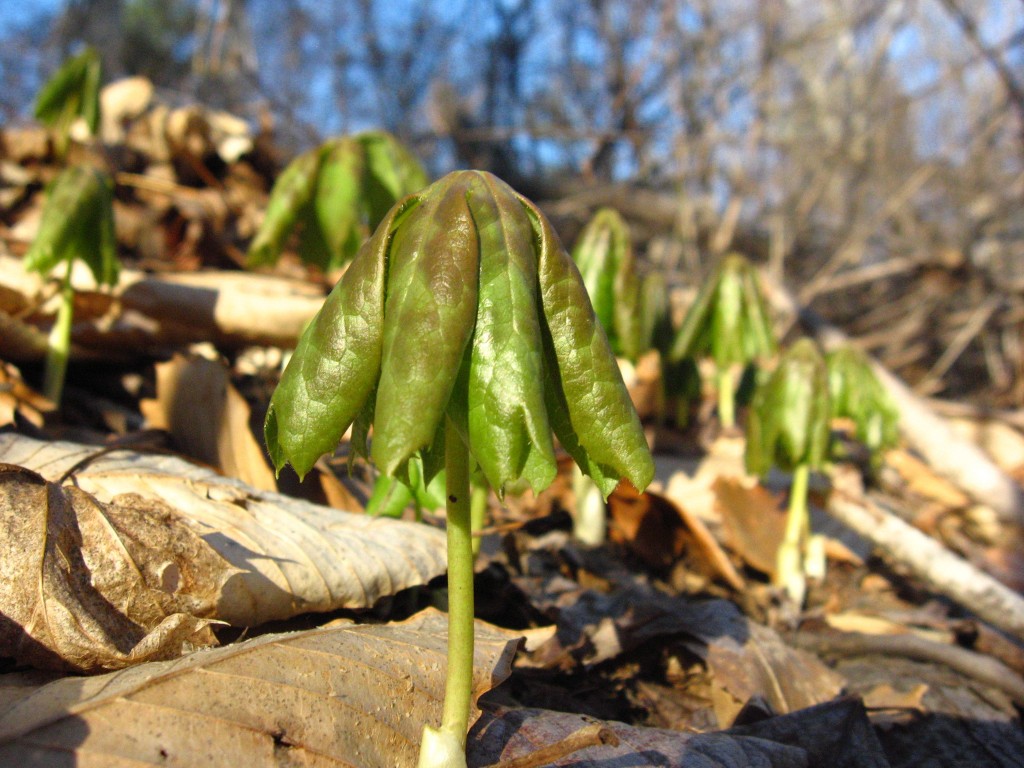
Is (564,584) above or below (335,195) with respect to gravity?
below

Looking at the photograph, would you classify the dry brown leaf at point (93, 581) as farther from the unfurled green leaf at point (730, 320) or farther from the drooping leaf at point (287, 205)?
the unfurled green leaf at point (730, 320)

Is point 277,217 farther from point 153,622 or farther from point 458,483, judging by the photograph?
point 458,483

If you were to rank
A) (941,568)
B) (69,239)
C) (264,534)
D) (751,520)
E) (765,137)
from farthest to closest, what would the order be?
(765,137) < (751,520) < (941,568) < (69,239) < (264,534)

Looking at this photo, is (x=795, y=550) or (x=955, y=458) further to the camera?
(x=955, y=458)

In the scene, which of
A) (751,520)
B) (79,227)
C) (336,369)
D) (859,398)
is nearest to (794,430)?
(751,520)

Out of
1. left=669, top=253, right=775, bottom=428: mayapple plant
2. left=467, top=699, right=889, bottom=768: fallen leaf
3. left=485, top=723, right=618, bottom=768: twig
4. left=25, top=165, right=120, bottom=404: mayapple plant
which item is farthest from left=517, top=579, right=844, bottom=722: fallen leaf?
left=25, top=165, right=120, bottom=404: mayapple plant

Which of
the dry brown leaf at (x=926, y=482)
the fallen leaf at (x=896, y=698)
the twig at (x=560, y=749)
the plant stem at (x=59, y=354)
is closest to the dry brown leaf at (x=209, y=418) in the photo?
the plant stem at (x=59, y=354)

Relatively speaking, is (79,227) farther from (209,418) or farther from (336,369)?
(336,369)
